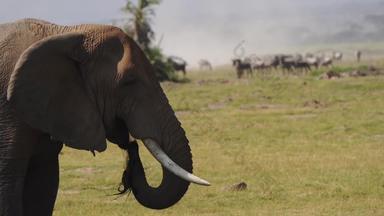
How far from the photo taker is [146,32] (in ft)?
173

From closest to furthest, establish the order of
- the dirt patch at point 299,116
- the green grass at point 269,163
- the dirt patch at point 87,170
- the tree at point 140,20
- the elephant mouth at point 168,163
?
the elephant mouth at point 168,163, the green grass at point 269,163, the dirt patch at point 87,170, the dirt patch at point 299,116, the tree at point 140,20

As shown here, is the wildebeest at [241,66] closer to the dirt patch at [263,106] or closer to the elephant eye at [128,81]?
the dirt patch at [263,106]

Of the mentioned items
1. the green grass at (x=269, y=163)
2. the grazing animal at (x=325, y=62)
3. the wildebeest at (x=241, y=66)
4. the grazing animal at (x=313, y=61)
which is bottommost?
the grazing animal at (x=325, y=62)

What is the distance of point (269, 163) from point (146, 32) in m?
35.9

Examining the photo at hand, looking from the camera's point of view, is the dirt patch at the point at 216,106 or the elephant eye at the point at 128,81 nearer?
the elephant eye at the point at 128,81

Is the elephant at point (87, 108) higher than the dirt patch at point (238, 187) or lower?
higher

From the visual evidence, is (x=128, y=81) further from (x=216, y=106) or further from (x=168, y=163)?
(x=216, y=106)

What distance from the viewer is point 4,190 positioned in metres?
8.51

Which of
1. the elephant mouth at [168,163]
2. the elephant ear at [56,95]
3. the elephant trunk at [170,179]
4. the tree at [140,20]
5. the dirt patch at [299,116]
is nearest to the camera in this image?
the elephant mouth at [168,163]

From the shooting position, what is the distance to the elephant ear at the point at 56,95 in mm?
8195

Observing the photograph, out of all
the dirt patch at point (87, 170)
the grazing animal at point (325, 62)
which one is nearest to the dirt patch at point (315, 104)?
the dirt patch at point (87, 170)

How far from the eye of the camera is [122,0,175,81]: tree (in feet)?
169

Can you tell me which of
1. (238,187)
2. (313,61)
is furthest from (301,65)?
(238,187)

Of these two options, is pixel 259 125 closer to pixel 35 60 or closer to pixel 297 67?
pixel 35 60
